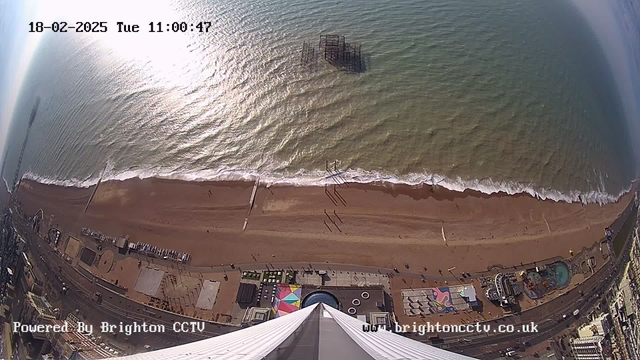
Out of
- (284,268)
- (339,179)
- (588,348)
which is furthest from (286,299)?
(588,348)

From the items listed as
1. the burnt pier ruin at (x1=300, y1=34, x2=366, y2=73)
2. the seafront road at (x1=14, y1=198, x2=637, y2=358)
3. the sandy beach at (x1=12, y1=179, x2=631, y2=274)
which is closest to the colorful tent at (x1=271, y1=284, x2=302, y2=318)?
the seafront road at (x1=14, y1=198, x2=637, y2=358)

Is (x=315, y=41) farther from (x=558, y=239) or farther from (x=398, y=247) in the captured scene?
(x=558, y=239)

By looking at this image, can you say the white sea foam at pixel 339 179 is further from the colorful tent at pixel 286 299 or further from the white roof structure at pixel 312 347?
the white roof structure at pixel 312 347

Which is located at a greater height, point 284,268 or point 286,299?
point 284,268

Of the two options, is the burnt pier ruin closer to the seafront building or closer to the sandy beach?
the sandy beach

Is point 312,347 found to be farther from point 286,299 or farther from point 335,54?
point 335,54

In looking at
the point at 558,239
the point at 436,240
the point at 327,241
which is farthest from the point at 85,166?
the point at 558,239

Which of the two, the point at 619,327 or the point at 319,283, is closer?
the point at 619,327
